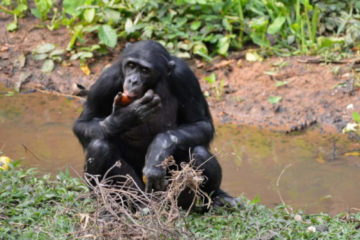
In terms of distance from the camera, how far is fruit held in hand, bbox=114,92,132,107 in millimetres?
5312

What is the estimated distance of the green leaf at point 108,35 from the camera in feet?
32.7

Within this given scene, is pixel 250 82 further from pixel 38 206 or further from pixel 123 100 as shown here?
pixel 38 206

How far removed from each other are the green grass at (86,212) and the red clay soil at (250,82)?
3.06m

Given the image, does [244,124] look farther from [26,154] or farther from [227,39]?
[26,154]

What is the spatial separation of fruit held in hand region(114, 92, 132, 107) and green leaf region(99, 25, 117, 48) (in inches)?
184

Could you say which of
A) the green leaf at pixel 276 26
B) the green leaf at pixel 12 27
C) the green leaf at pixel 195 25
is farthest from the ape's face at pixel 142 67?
the green leaf at pixel 12 27

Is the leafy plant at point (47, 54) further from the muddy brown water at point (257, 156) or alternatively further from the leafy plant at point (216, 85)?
the leafy plant at point (216, 85)

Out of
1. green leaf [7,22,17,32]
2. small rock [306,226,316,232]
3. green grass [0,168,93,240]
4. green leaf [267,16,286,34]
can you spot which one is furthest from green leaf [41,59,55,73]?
small rock [306,226,316,232]

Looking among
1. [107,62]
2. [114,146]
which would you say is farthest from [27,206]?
[107,62]

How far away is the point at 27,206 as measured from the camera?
209 inches

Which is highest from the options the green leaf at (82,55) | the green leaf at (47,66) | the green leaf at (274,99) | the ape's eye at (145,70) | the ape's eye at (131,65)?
the ape's eye at (131,65)

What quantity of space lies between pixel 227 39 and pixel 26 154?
164 inches

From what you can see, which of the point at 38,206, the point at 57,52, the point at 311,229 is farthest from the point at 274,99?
the point at 38,206

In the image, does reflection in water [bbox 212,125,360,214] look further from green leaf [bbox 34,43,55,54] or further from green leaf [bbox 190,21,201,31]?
green leaf [bbox 34,43,55,54]
